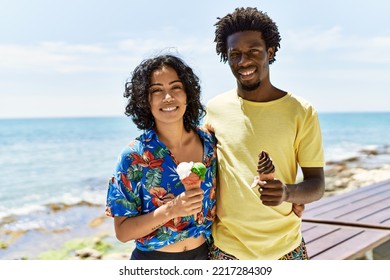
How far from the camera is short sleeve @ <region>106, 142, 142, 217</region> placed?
2400 mm

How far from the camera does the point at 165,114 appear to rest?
8.21 ft

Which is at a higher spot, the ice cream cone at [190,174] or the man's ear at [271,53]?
the man's ear at [271,53]

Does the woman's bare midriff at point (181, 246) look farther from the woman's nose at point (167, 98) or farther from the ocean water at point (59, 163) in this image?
the ocean water at point (59, 163)

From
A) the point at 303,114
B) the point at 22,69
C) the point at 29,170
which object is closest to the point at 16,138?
the point at 22,69

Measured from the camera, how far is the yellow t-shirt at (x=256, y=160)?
98.1 inches

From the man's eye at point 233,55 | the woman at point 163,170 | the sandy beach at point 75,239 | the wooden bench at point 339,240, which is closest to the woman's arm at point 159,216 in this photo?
the woman at point 163,170

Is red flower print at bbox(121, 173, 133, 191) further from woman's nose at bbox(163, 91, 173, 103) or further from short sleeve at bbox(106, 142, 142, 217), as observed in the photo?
woman's nose at bbox(163, 91, 173, 103)

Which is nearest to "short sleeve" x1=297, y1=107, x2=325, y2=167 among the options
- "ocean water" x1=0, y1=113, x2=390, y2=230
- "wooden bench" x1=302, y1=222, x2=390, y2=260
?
"wooden bench" x1=302, y1=222, x2=390, y2=260

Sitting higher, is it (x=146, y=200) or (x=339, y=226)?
(x=146, y=200)

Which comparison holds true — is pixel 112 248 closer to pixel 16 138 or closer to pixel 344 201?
pixel 344 201

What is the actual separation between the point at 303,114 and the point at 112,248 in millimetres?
7579

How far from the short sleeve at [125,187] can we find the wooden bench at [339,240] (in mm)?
2320

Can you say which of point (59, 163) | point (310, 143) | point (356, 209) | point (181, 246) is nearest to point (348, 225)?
point (356, 209)

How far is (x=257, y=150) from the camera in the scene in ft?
8.16
